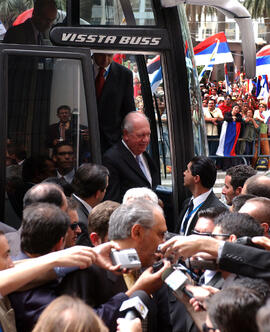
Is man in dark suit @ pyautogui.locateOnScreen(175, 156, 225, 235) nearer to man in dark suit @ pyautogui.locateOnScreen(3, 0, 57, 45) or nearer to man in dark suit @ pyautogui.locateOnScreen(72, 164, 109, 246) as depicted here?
man in dark suit @ pyautogui.locateOnScreen(72, 164, 109, 246)

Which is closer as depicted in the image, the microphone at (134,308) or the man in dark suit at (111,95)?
the microphone at (134,308)

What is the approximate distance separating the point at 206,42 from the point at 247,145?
2.78 metres

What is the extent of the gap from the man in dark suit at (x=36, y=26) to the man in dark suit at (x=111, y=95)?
0.66 m

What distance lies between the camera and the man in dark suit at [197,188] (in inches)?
264

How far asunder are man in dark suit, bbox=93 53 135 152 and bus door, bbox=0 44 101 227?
1.75 ft

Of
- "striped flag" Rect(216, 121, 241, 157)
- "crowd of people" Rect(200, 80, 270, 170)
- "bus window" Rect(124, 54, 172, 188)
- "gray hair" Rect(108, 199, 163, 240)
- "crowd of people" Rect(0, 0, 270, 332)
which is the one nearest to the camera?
"crowd of people" Rect(0, 0, 270, 332)

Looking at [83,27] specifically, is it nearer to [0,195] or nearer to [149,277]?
[0,195]

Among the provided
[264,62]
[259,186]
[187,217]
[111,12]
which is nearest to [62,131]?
[111,12]

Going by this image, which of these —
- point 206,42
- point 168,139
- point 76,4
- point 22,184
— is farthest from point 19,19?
point 206,42

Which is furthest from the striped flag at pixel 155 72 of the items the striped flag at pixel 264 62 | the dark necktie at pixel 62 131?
the striped flag at pixel 264 62

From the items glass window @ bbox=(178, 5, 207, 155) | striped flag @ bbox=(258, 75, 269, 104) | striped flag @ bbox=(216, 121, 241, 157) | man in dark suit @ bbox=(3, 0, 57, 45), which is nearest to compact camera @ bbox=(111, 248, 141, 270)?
man in dark suit @ bbox=(3, 0, 57, 45)

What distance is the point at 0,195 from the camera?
596 centimetres

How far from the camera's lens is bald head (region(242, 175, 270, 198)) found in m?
5.83

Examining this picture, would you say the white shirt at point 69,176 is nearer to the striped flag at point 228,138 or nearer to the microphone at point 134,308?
the microphone at point 134,308
